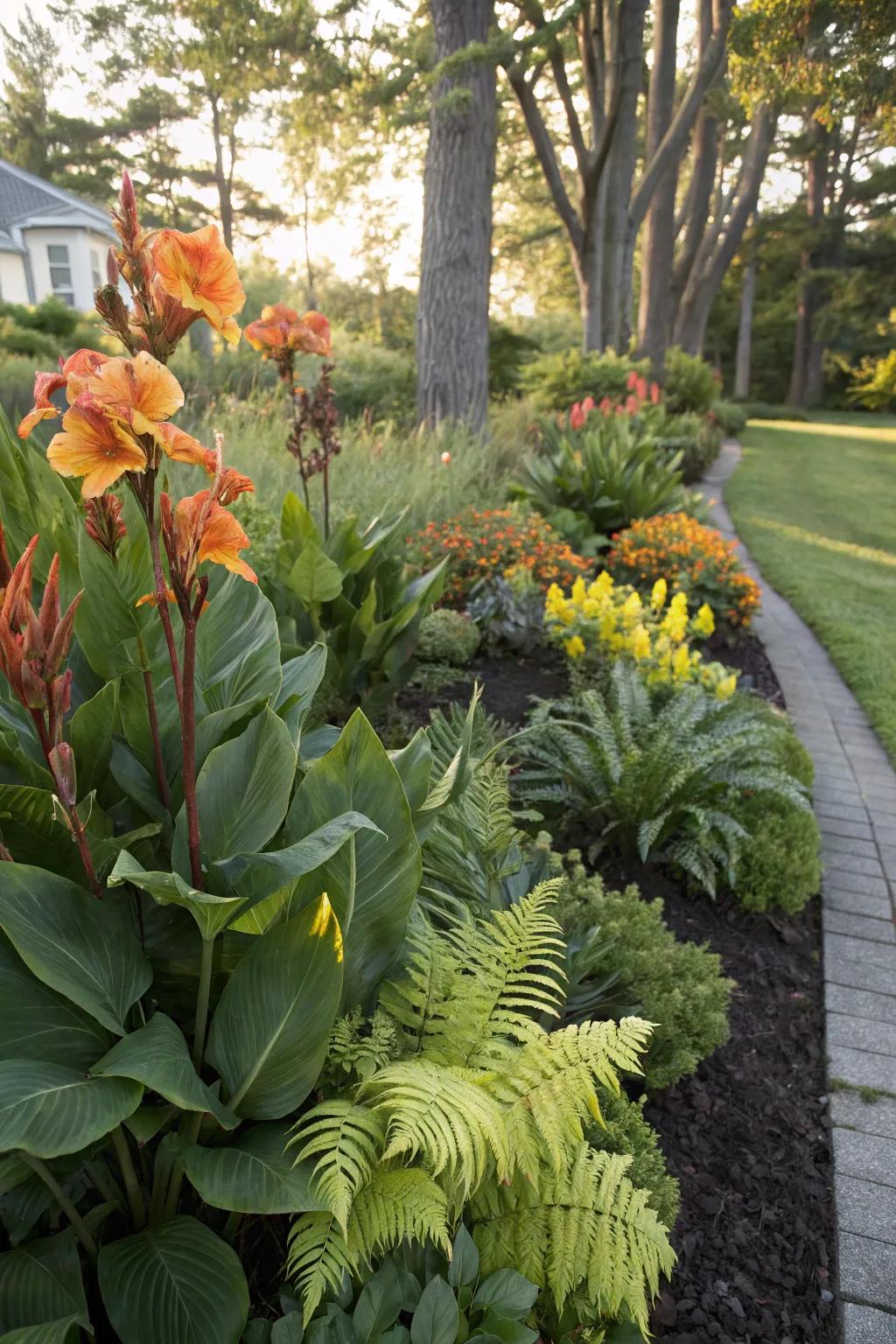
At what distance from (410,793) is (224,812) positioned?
0.36 m

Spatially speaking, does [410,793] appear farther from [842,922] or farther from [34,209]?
[34,209]

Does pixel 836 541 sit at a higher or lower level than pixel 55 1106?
lower

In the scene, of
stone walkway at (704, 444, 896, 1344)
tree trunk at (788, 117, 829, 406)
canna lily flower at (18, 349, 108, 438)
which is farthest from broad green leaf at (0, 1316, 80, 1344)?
tree trunk at (788, 117, 829, 406)

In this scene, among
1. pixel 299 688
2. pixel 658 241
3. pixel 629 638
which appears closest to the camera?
pixel 299 688

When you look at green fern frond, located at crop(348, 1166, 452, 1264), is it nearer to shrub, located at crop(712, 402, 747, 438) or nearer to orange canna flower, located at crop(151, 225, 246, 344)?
orange canna flower, located at crop(151, 225, 246, 344)

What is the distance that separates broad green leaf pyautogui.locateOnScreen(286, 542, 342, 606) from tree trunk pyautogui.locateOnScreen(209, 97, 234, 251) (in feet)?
76.7

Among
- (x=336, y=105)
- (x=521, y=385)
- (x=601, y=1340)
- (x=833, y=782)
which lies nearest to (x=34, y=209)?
(x=336, y=105)

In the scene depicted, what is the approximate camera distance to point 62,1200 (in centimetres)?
116

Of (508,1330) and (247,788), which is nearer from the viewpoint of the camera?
(508,1330)

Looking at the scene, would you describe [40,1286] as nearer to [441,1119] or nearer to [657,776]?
[441,1119]

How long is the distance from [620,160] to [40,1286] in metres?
13.2

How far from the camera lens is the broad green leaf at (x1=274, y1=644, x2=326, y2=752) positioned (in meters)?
1.63

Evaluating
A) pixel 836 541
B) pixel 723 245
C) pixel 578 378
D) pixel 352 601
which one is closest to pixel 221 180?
pixel 723 245

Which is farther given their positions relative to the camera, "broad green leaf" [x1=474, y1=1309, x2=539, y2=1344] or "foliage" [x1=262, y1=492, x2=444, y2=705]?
"foliage" [x1=262, y1=492, x2=444, y2=705]
